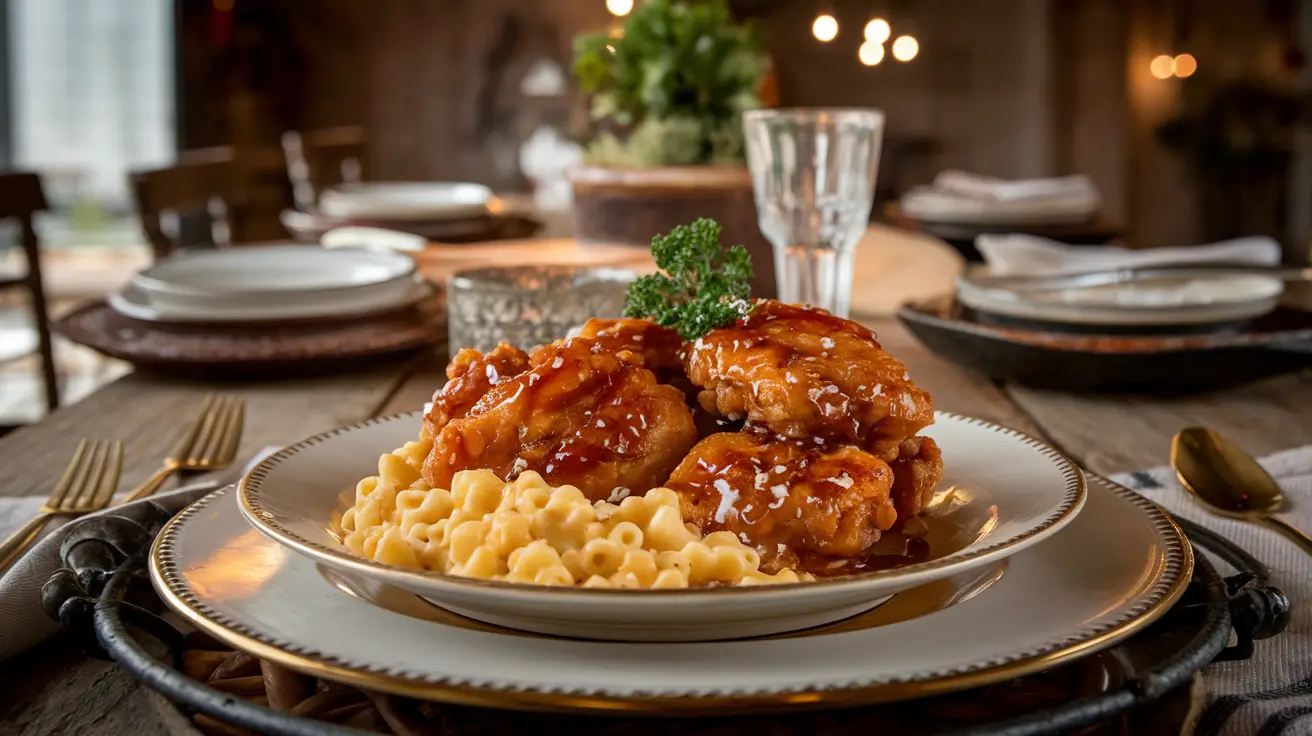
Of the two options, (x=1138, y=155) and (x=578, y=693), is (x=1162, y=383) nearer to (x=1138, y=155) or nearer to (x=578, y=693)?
(x=578, y=693)

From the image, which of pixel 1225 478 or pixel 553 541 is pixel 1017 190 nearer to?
pixel 1225 478

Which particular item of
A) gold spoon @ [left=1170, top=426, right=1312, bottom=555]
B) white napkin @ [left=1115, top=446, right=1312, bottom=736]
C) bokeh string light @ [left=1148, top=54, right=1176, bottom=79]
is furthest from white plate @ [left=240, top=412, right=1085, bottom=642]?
bokeh string light @ [left=1148, top=54, right=1176, bottom=79]

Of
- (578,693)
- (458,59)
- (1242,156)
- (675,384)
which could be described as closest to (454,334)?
(675,384)

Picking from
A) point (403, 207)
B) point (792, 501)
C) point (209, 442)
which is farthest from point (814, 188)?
point (403, 207)

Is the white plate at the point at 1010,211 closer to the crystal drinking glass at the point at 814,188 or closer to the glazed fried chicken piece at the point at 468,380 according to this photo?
the crystal drinking glass at the point at 814,188

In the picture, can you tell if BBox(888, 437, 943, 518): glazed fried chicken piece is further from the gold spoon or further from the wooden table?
the wooden table

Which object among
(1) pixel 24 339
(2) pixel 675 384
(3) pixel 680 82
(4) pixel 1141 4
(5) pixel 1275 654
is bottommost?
(1) pixel 24 339
